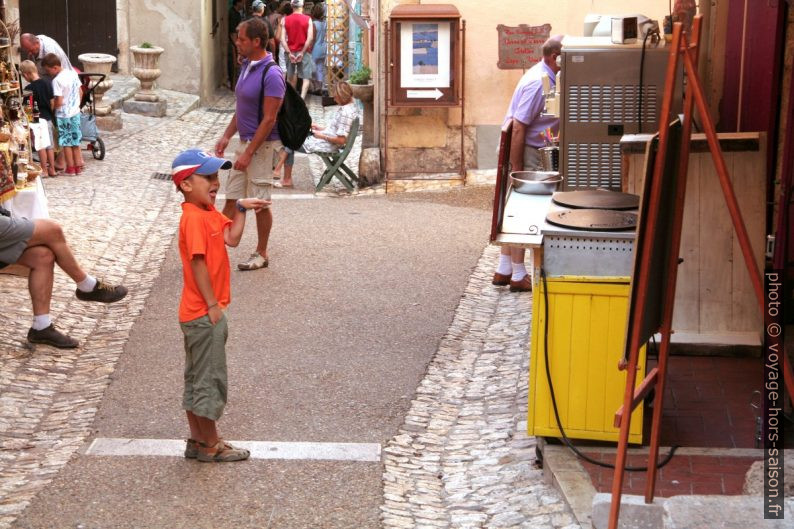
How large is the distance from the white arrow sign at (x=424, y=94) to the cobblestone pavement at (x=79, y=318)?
9.23 feet

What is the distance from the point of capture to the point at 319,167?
15.8m

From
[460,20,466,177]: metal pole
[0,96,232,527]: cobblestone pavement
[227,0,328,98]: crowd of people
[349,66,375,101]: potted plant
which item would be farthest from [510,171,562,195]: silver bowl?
[227,0,328,98]: crowd of people

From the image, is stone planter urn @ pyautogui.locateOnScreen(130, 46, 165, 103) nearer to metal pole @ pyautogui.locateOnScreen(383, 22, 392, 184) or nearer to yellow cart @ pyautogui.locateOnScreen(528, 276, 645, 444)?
metal pole @ pyautogui.locateOnScreen(383, 22, 392, 184)

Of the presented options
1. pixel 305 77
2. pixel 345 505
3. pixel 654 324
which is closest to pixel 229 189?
pixel 345 505

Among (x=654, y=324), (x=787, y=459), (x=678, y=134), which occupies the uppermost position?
(x=678, y=134)

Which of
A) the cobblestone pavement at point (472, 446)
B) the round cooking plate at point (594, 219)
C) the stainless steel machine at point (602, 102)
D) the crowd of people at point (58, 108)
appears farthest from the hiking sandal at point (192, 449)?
the crowd of people at point (58, 108)

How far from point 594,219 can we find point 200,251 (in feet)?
5.94

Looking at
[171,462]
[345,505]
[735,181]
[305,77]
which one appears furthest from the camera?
[305,77]

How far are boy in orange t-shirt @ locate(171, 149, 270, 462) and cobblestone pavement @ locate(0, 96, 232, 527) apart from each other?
0.71m

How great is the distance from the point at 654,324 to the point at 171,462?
255 cm

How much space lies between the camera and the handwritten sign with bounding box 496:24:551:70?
13695 millimetres

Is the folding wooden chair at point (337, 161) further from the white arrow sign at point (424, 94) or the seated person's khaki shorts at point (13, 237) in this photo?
the seated person's khaki shorts at point (13, 237)

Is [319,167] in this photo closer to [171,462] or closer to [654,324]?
[171,462]

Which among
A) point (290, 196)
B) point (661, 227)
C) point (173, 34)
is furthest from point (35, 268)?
point (173, 34)
